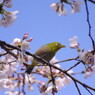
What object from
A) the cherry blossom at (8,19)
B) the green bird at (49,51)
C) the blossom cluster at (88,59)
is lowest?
the blossom cluster at (88,59)

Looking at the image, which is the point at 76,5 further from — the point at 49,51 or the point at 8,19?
the point at 8,19

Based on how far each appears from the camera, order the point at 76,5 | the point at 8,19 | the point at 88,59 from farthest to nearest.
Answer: the point at 76,5
the point at 8,19
the point at 88,59

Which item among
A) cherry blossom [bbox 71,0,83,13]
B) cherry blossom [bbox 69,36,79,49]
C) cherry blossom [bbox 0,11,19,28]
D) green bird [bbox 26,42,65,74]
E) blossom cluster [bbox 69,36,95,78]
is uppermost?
cherry blossom [bbox 71,0,83,13]

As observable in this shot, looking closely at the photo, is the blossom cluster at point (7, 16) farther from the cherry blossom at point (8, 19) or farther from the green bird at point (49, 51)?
the green bird at point (49, 51)

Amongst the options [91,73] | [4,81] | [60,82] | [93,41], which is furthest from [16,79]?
[93,41]

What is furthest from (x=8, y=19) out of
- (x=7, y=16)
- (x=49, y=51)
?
(x=49, y=51)

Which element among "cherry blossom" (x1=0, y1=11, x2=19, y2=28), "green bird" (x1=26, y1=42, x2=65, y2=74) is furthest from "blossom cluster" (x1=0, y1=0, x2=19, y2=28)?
"green bird" (x1=26, y1=42, x2=65, y2=74)

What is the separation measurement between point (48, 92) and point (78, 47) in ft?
3.35

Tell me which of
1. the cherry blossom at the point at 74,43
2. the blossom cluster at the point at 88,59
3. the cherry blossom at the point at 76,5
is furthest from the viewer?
the cherry blossom at the point at 76,5

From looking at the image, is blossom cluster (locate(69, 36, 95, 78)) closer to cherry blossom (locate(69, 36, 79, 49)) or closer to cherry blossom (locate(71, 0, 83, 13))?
cherry blossom (locate(69, 36, 79, 49))

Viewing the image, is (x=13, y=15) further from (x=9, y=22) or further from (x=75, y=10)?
(x=75, y=10)

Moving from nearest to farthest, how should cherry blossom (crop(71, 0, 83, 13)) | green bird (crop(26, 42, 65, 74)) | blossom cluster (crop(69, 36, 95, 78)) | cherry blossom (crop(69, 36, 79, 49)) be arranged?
blossom cluster (crop(69, 36, 95, 78)) → cherry blossom (crop(69, 36, 79, 49)) → cherry blossom (crop(71, 0, 83, 13)) → green bird (crop(26, 42, 65, 74))

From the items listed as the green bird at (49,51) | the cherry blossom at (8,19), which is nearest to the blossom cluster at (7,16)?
the cherry blossom at (8,19)

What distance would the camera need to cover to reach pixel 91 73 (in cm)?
357
